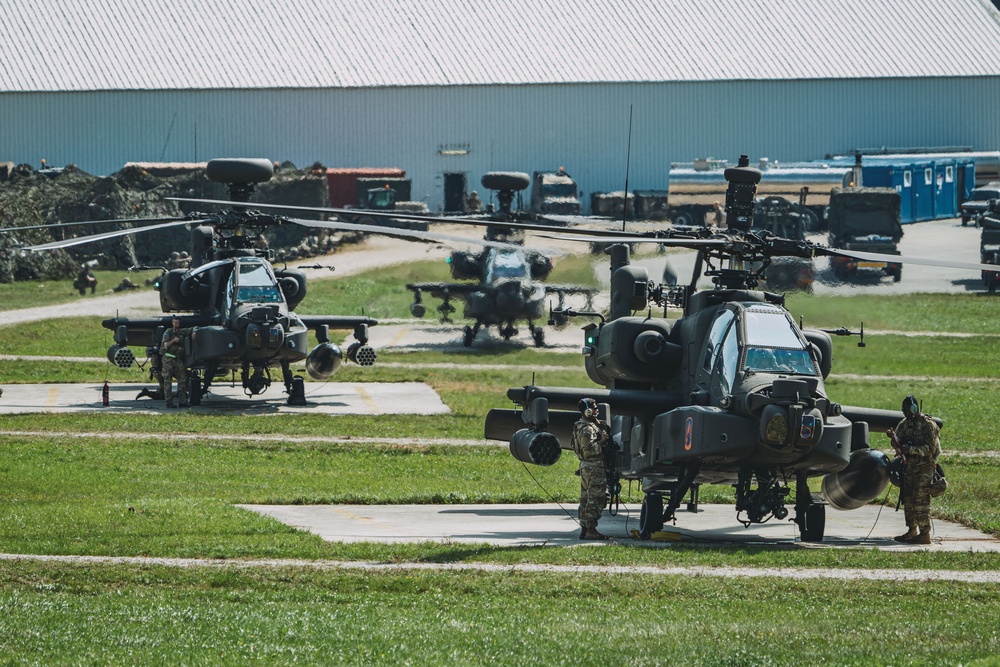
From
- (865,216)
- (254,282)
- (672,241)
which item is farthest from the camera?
(865,216)

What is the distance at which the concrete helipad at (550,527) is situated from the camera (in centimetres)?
1784

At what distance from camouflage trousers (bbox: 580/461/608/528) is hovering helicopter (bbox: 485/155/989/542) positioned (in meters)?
0.44

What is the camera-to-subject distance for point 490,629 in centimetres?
1251

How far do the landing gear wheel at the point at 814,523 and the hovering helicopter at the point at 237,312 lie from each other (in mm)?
13597

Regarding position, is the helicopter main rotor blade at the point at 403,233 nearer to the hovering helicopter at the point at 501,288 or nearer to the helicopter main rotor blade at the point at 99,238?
the helicopter main rotor blade at the point at 99,238

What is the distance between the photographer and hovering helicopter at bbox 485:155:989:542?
16.4 m

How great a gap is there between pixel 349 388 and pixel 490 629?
22.1 m

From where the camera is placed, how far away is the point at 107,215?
62.8 meters

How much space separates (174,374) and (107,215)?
112 feet

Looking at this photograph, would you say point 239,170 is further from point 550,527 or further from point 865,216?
point 865,216

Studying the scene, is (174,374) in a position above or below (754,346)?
below

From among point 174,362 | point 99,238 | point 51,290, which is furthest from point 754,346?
point 51,290

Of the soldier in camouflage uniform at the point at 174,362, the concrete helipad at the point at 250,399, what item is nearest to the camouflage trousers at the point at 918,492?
the concrete helipad at the point at 250,399

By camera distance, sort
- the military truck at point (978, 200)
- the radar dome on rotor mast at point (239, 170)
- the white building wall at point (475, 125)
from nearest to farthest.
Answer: the radar dome on rotor mast at point (239, 170) → the military truck at point (978, 200) → the white building wall at point (475, 125)
